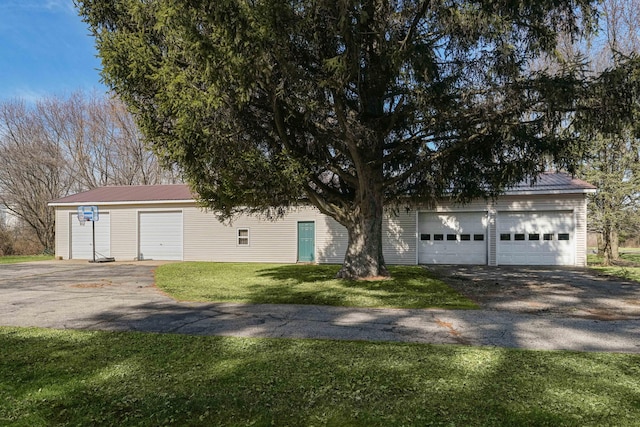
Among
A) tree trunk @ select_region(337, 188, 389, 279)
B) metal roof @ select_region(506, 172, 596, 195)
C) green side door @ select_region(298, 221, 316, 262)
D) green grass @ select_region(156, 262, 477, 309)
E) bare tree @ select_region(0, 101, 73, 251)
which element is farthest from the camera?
bare tree @ select_region(0, 101, 73, 251)

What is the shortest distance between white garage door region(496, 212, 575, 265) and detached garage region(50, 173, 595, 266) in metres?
0.03

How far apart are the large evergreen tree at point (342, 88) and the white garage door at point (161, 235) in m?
8.98

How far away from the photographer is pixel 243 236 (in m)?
18.1

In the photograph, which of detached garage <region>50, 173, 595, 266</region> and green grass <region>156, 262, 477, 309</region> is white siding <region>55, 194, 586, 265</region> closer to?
detached garage <region>50, 173, 595, 266</region>

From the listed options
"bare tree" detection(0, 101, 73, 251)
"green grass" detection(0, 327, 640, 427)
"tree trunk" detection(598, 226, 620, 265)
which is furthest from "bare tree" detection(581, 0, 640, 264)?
"bare tree" detection(0, 101, 73, 251)

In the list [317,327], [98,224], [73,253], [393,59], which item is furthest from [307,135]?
[73,253]

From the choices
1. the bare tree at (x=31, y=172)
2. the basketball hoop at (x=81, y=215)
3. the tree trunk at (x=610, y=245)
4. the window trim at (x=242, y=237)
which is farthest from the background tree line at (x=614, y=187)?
the bare tree at (x=31, y=172)

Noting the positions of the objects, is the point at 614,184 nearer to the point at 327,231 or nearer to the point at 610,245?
the point at 610,245

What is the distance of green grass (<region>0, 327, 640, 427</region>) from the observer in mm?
2939

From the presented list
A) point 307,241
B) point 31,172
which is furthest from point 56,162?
point 307,241

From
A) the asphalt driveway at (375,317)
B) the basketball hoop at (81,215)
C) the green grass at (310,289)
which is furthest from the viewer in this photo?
the basketball hoop at (81,215)

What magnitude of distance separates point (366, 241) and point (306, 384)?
7620mm

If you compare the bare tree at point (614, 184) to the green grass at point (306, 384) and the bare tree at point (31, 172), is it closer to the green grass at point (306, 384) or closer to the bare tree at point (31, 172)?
the green grass at point (306, 384)

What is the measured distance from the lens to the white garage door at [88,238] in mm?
19469
